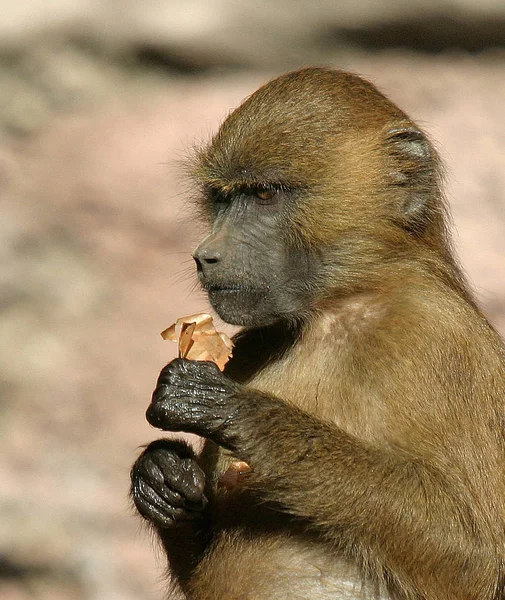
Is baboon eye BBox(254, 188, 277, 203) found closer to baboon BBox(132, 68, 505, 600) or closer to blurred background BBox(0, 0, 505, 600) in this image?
baboon BBox(132, 68, 505, 600)

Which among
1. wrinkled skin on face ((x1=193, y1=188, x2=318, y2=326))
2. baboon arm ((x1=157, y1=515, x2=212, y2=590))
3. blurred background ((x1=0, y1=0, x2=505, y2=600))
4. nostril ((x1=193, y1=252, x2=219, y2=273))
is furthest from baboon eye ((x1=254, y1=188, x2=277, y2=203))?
blurred background ((x1=0, y1=0, x2=505, y2=600))

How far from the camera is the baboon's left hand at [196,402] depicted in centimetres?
428

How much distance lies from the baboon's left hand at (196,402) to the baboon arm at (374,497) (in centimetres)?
8

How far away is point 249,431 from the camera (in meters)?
4.27

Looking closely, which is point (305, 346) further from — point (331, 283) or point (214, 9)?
point (214, 9)

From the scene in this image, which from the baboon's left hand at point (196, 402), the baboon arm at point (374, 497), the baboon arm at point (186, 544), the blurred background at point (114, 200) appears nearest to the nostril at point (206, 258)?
→ the baboon's left hand at point (196, 402)

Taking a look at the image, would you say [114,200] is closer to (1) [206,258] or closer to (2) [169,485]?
(1) [206,258]

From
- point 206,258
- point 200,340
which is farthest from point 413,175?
point 200,340

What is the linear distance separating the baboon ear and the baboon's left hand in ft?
3.60

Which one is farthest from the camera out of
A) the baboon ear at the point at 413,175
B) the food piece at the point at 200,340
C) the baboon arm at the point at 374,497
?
the baboon ear at the point at 413,175

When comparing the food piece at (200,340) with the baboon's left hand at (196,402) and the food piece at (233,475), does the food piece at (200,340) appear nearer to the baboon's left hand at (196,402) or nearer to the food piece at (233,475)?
the baboon's left hand at (196,402)

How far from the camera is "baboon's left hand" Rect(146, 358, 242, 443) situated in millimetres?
4277

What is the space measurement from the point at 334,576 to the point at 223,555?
19.5 inches

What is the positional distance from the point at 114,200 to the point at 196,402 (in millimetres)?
4685
